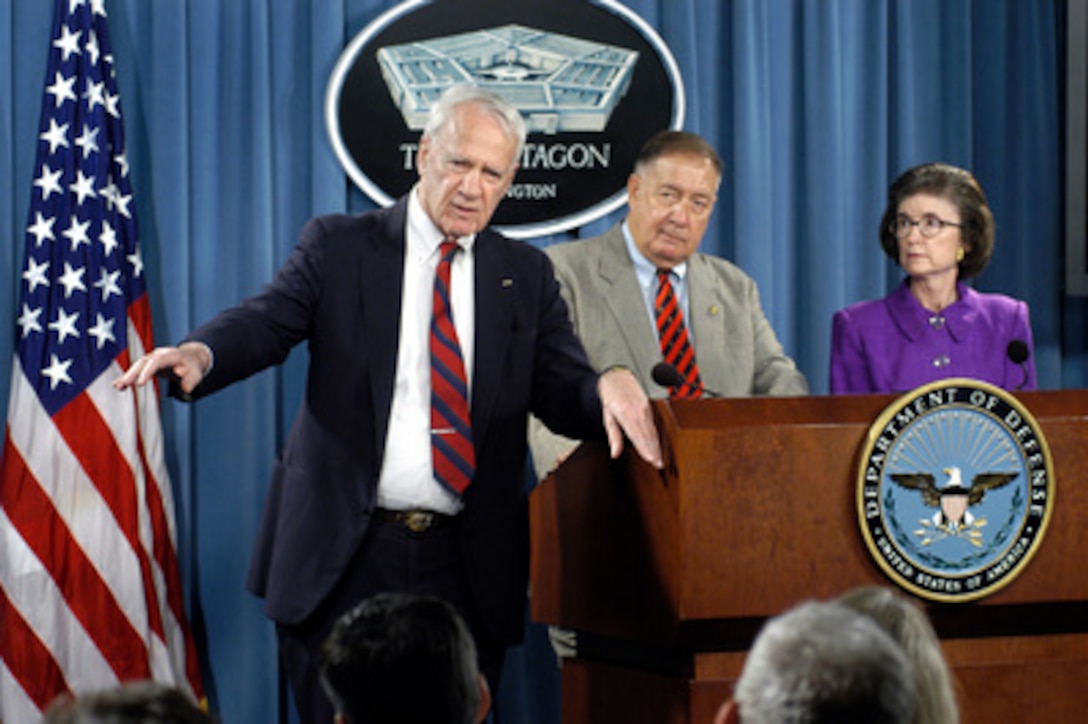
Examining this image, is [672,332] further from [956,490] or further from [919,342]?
[956,490]

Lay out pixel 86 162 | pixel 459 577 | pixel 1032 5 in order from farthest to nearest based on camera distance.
A: pixel 1032 5 < pixel 86 162 < pixel 459 577

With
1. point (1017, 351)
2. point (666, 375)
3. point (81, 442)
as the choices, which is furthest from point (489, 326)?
point (81, 442)

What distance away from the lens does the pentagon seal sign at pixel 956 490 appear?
2652mm

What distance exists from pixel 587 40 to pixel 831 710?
12.9 feet

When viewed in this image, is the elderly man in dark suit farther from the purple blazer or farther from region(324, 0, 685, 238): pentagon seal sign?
region(324, 0, 685, 238): pentagon seal sign

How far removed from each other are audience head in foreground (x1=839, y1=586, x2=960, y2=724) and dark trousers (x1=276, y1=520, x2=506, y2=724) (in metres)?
1.56

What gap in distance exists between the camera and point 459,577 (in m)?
3.35

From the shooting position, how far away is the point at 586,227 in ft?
A: 16.7

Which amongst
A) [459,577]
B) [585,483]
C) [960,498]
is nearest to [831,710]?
[960,498]

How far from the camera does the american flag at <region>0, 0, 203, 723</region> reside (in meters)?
4.41

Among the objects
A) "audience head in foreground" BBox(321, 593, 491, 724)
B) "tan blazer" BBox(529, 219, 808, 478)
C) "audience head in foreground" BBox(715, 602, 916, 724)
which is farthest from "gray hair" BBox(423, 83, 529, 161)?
"audience head in foreground" BBox(715, 602, 916, 724)

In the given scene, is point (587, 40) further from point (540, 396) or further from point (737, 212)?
point (540, 396)

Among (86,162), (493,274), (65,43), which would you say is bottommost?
(493,274)

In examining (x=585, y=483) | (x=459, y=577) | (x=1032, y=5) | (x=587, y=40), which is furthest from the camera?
(x=1032, y=5)
